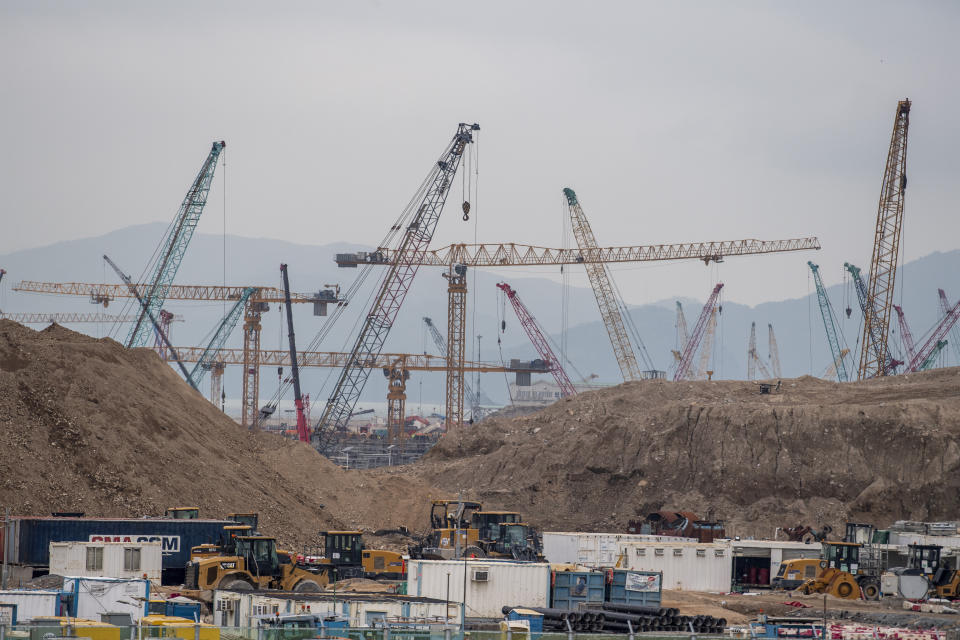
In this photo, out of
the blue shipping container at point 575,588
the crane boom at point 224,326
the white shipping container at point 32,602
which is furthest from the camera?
the crane boom at point 224,326

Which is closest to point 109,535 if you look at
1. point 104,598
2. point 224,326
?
point 104,598

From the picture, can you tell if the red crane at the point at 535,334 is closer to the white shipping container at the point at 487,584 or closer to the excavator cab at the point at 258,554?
the excavator cab at the point at 258,554

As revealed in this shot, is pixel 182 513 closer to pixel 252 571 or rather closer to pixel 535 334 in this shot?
pixel 252 571

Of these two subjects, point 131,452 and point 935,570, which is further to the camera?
point 131,452

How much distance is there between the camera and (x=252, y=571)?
41.4 m

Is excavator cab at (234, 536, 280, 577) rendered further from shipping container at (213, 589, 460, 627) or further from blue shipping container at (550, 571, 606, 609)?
blue shipping container at (550, 571, 606, 609)

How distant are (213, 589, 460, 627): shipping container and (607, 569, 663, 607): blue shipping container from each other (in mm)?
11247

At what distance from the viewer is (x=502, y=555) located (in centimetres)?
5088

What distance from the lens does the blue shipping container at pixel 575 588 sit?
41.2 m

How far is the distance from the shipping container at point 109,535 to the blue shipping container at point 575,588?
13479mm

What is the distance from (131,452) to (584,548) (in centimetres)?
2129

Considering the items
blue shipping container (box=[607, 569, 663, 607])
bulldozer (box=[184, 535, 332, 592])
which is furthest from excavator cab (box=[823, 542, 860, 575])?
bulldozer (box=[184, 535, 332, 592])

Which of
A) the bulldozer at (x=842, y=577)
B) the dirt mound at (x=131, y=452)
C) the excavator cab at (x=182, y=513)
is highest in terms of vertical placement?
the dirt mound at (x=131, y=452)

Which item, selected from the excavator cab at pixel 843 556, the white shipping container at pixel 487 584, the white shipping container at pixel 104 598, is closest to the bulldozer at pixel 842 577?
the excavator cab at pixel 843 556
